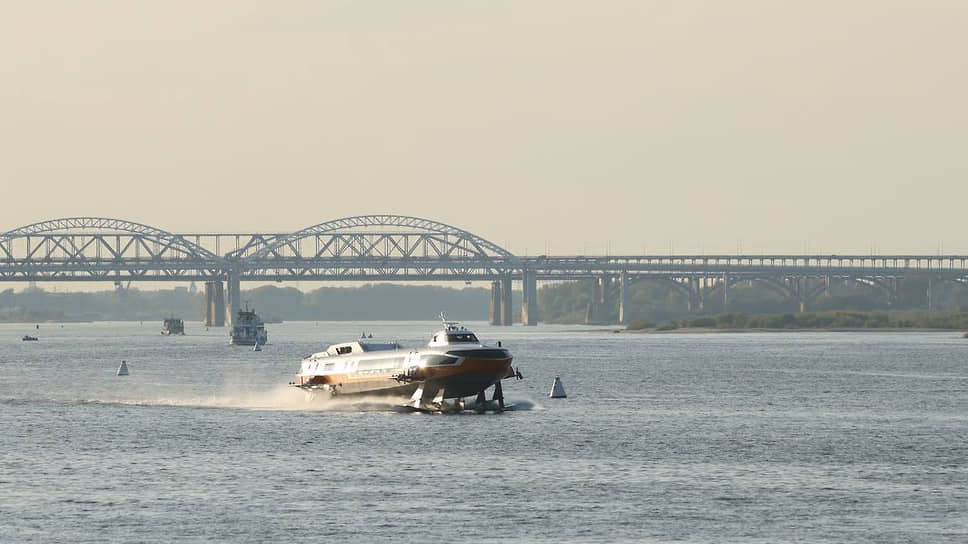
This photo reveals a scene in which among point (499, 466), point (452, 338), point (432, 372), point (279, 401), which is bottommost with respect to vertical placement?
point (499, 466)

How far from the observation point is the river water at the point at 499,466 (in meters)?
43.1

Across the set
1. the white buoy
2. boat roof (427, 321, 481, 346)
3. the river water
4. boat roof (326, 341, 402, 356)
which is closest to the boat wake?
the river water

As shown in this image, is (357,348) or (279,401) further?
(279,401)

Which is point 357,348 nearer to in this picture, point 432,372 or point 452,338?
point 452,338

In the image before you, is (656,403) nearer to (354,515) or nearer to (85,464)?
(85,464)

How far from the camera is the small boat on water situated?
73625 mm

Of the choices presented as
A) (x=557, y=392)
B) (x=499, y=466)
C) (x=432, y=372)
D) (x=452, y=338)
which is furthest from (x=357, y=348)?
(x=499, y=466)

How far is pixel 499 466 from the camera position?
2194 inches

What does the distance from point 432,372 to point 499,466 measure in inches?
745

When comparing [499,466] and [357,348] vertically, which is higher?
[357,348]

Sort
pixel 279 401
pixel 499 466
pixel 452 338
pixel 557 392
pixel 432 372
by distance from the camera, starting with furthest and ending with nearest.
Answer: pixel 557 392 → pixel 279 401 → pixel 452 338 → pixel 432 372 → pixel 499 466

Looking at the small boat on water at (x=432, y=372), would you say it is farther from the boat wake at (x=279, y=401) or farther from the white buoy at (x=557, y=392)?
the white buoy at (x=557, y=392)

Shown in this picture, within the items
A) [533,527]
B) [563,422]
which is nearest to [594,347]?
[563,422]

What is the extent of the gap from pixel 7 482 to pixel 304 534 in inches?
569
